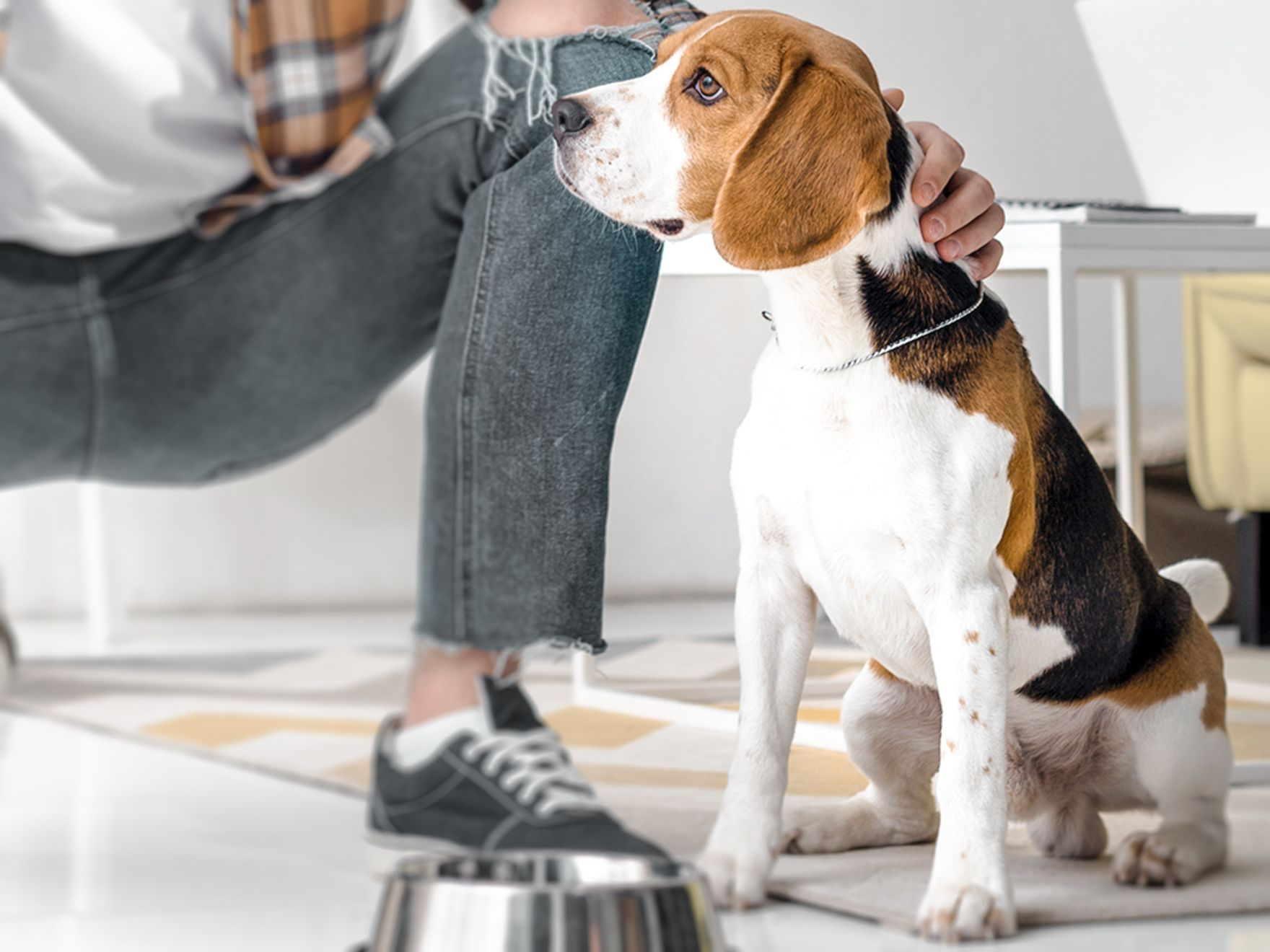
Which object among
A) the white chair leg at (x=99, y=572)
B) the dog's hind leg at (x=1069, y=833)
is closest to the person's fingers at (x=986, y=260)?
the dog's hind leg at (x=1069, y=833)

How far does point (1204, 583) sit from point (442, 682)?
343 mm

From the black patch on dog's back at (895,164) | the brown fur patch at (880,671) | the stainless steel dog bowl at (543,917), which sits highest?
the black patch on dog's back at (895,164)

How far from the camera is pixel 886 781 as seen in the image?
0.61 m

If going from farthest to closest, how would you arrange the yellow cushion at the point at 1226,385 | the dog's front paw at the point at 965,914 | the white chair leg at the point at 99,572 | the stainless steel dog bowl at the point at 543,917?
1. the white chair leg at the point at 99,572
2. the yellow cushion at the point at 1226,385
3. the dog's front paw at the point at 965,914
4. the stainless steel dog bowl at the point at 543,917

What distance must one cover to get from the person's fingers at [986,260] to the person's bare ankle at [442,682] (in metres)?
0.24

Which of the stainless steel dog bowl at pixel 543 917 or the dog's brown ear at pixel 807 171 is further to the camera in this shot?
the dog's brown ear at pixel 807 171

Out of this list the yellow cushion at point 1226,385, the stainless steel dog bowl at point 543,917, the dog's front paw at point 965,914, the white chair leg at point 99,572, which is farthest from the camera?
the white chair leg at point 99,572

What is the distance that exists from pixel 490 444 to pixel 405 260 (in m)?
0.11

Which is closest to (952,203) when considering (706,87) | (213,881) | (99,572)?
(706,87)

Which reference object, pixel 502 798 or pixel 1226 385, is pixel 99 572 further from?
pixel 1226 385

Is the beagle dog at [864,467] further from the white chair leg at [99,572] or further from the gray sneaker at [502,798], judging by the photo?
the white chair leg at [99,572]

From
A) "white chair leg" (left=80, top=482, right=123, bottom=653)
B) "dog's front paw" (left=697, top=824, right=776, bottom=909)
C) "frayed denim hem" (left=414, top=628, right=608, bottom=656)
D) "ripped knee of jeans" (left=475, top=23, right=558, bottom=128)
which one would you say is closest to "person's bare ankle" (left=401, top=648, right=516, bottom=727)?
"frayed denim hem" (left=414, top=628, right=608, bottom=656)

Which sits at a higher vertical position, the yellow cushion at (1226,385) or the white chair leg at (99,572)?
the yellow cushion at (1226,385)

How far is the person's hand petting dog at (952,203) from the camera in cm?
58
